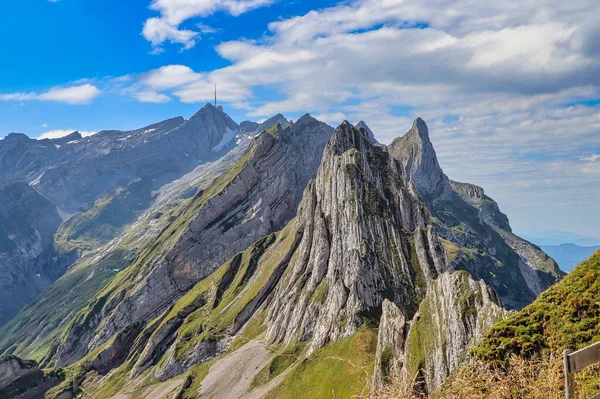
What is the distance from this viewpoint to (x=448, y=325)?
10662 cm

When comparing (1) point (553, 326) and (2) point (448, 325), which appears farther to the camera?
(2) point (448, 325)

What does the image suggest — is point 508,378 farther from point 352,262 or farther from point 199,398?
point 199,398

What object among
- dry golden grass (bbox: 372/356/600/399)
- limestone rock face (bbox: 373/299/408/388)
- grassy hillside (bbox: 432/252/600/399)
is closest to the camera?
dry golden grass (bbox: 372/356/600/399)

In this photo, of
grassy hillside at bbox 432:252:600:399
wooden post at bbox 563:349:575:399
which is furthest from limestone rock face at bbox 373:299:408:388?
wooden post at bbox 563:349:575:399

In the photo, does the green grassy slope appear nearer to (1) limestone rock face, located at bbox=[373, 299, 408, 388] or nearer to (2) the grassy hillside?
(2) the grassy hillside

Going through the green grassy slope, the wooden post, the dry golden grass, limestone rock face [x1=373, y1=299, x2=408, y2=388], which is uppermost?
the wooden post

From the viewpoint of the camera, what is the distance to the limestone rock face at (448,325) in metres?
97.4

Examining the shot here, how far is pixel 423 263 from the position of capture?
593 feet

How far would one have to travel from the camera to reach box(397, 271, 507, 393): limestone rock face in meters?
97.4

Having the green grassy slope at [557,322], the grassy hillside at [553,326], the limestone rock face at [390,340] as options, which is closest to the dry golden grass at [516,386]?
the grassy hillside at [553,326]

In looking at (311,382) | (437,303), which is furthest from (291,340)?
(437,303)

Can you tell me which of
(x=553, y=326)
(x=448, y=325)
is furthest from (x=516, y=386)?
(x=448, y=325)

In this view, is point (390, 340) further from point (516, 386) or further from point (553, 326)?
point (516, 386)

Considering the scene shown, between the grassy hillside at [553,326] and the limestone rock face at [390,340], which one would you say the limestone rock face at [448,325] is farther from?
the grassy hillside at [553,326]
